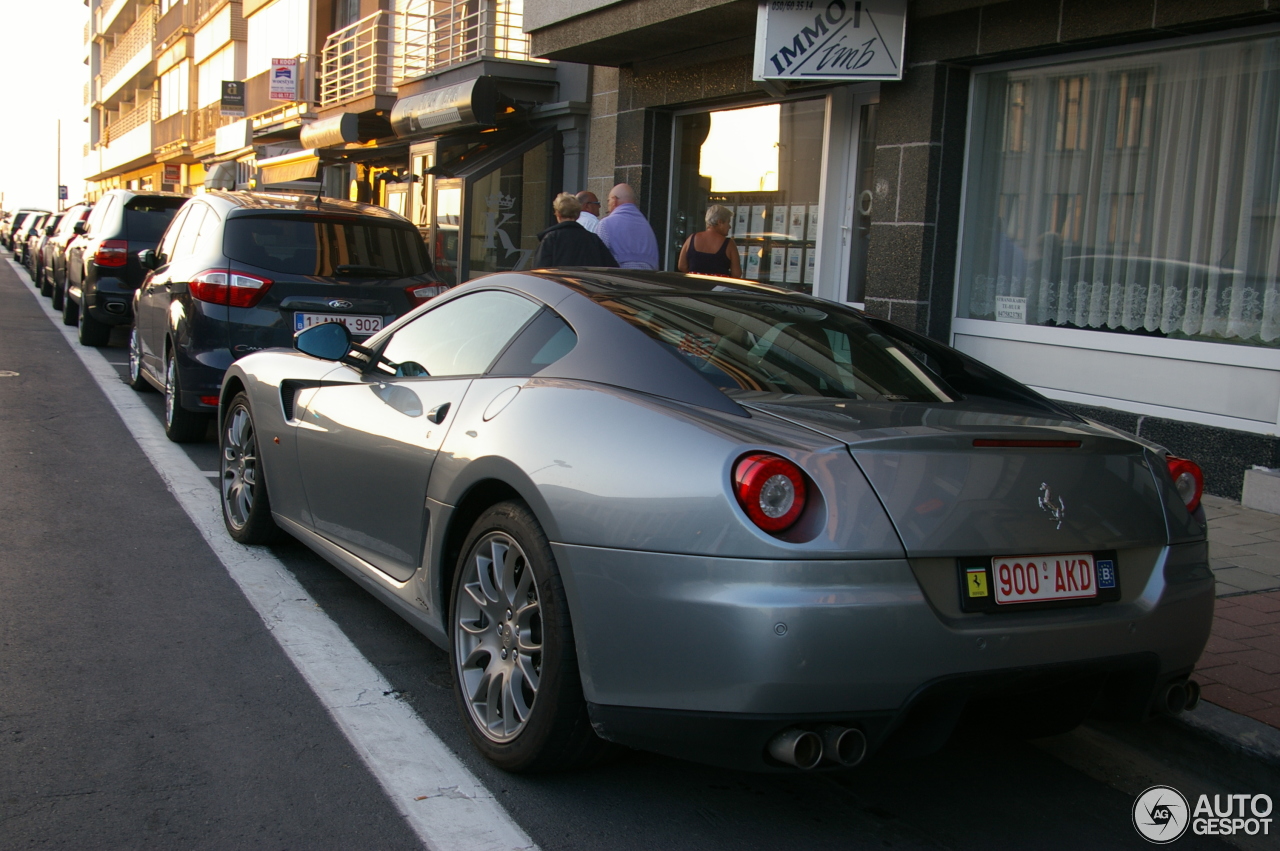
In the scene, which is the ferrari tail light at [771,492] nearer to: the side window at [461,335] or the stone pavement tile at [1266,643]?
the side window at [461,335]

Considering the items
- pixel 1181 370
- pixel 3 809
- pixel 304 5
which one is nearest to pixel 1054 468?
pixel 3 809

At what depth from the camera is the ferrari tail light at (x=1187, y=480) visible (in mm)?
3174

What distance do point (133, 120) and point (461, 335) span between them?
6555 centimetres

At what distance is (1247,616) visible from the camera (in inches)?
185

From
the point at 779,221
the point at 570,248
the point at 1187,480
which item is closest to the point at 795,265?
the point at 779,221

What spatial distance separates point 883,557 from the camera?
2.56 meters

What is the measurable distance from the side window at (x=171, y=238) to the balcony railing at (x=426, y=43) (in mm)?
6050

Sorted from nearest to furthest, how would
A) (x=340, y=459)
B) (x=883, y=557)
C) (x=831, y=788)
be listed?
(x=883, y=557)
(x=831, y=788)
(x=340, y=459)

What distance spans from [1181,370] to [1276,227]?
101 centimetres

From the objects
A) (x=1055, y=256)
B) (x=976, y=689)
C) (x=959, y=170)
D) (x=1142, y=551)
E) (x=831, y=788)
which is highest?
(x=959, y=170)

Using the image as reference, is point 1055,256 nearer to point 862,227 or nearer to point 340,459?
point 862,227

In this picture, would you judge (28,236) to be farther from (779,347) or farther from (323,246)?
(779,347)

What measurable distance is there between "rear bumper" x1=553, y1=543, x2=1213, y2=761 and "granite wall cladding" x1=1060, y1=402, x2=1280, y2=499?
4.72 m

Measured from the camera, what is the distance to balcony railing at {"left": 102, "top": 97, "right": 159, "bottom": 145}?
54.5m
